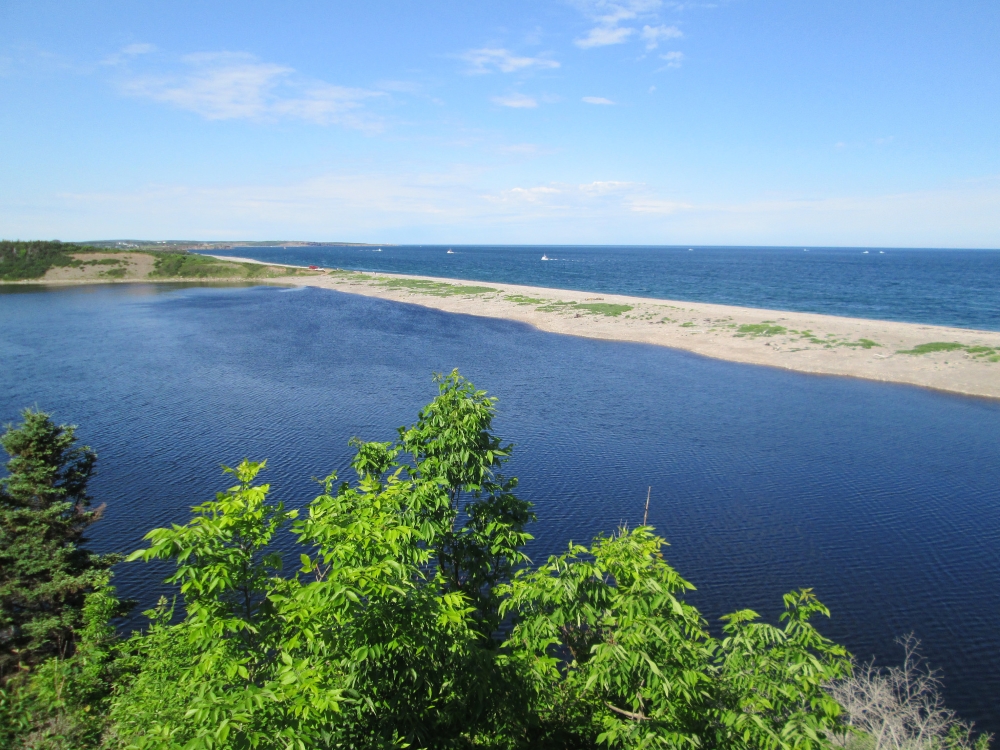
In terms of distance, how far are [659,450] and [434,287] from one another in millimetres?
94193

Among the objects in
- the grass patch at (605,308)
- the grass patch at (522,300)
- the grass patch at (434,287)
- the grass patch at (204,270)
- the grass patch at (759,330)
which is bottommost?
the grass patch at (759,330)

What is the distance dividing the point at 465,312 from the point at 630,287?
5283 centimetres

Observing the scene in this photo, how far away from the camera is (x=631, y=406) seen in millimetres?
42750

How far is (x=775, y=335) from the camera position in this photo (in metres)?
67.9

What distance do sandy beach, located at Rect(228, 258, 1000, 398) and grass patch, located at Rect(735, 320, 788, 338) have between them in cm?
11

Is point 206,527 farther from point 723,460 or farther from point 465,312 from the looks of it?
point 465,312

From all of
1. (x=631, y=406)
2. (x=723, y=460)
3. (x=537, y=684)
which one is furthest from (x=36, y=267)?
(x=537, y=684)

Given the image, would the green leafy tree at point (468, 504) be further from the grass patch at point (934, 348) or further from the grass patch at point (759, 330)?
the grass patch at point (759, 330)

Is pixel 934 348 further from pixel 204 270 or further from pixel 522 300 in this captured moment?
pixel 204 270

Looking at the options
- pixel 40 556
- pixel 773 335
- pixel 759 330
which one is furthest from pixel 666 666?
pixel 759 330

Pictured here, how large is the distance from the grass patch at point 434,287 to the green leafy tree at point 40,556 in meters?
95.2

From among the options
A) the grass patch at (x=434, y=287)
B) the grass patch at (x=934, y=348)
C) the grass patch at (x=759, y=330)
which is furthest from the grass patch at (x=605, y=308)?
the grass patch at (x=934, y=348)

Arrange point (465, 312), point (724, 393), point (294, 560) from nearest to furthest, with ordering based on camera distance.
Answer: point (294, 560), point (724, 393), point (465, 312)

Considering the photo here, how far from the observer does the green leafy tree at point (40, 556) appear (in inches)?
594
